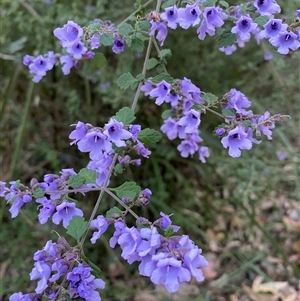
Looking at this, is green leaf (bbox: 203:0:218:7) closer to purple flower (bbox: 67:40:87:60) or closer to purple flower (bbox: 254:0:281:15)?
purple flower (bbox: 254:0:281:15)

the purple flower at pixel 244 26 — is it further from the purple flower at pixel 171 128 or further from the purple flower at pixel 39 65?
the purple flower at pixel 39 65

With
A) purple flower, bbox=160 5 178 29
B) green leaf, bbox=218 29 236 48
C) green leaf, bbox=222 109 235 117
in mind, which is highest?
purple flower, bbox=160 5 178 29

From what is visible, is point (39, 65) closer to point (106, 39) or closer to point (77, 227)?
point (106, 39)

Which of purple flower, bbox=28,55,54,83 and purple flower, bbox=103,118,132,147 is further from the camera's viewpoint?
purple flower, bbox=28,55,54,83

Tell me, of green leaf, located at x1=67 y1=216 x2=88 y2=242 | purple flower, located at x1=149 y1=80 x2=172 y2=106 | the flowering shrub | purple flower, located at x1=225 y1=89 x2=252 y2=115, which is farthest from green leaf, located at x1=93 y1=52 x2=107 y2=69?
green leaf, located at x1=67 y1=216 x2=88 y2=242

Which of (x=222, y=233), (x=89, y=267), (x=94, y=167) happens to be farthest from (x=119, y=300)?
(x=89, y=267)

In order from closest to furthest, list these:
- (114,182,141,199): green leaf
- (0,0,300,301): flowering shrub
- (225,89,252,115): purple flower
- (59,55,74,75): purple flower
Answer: (0,0,300,301): flowering shrub → (114,182,141,199): green leaf → (225,89,252,115): purple flower → (59,55,74,75): purple flower

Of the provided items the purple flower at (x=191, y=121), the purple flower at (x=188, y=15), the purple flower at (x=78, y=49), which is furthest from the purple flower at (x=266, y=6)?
the purple flower at (x=78, y=49)

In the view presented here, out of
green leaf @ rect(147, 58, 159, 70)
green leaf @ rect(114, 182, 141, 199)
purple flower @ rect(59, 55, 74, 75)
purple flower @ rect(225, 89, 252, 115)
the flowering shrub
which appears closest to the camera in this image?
the flowering shrub
